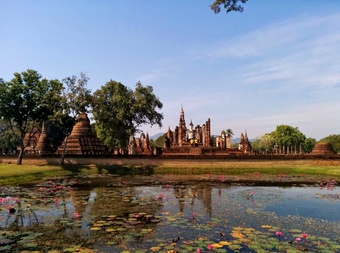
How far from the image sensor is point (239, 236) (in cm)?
970

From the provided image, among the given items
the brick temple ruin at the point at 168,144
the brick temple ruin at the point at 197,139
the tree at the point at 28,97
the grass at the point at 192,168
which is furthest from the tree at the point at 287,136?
the tree at the point at 28,97

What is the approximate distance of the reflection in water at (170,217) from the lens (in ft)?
31.3

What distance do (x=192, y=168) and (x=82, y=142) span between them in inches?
713

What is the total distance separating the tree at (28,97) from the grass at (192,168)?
6600 millimetres

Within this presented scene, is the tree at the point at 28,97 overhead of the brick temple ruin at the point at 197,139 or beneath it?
overhead

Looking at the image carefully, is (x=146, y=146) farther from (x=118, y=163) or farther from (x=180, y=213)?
(x=180, y=213)

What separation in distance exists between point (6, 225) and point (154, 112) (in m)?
49.6

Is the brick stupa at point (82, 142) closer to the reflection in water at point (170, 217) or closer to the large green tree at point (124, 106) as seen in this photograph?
the large green tree at point (124, 106)

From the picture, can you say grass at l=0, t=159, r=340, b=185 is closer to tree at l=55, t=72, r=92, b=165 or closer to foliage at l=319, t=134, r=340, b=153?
tree at l=55, t=72, r=92, b=165

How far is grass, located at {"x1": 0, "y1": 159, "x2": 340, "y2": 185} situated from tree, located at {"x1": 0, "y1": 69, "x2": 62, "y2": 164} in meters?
6.60

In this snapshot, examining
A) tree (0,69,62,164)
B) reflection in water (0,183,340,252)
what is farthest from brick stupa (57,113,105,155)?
reflection in water (0,183,340,252)

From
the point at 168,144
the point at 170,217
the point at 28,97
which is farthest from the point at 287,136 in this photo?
the point at 170,217

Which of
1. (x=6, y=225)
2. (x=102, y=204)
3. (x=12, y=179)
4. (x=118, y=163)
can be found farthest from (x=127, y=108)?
(x=6, y=225)

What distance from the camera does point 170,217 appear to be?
12508 mm
